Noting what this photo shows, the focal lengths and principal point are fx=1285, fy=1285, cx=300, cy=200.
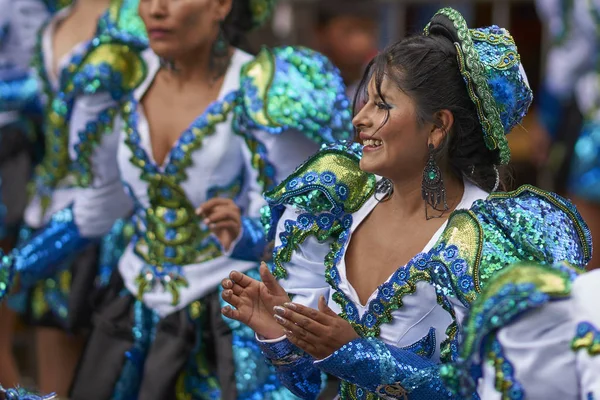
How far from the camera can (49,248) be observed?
3.70m

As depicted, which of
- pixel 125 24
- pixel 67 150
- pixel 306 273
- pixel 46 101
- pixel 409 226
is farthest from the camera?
pixel 46 101

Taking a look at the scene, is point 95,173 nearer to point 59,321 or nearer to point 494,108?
point 59,321

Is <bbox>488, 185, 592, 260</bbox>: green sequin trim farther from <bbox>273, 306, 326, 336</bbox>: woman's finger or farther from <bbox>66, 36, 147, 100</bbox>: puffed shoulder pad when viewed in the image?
<bbox>66, 36, 147, 100</bbox>: puffed shoulder pad

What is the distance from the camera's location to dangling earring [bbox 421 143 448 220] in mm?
2707

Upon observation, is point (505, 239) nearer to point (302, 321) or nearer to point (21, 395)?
point (302, 321)

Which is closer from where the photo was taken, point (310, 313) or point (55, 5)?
point (310, 313)

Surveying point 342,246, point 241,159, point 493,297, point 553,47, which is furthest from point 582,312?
point 553,47

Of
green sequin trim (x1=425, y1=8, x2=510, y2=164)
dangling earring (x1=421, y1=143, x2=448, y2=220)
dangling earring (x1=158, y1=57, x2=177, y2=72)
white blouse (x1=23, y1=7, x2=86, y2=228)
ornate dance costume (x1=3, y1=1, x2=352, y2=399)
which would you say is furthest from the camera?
white blouse (x1=23, y1=7, x2=86, y2=228)

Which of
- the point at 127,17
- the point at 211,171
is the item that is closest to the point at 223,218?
the point at 211,171

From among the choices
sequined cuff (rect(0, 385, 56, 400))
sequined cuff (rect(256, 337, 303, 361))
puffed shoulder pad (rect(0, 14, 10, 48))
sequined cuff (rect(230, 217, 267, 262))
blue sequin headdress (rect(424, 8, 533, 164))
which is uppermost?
blue sequin headdress (rect(424, 8, 533, 164))

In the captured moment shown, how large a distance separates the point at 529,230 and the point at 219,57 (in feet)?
4.46

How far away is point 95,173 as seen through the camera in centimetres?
379

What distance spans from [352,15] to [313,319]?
4838 mm

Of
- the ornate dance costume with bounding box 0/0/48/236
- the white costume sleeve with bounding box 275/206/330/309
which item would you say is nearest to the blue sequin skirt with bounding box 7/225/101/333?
the ornate dance costume with bounding box 0/0/48/236
